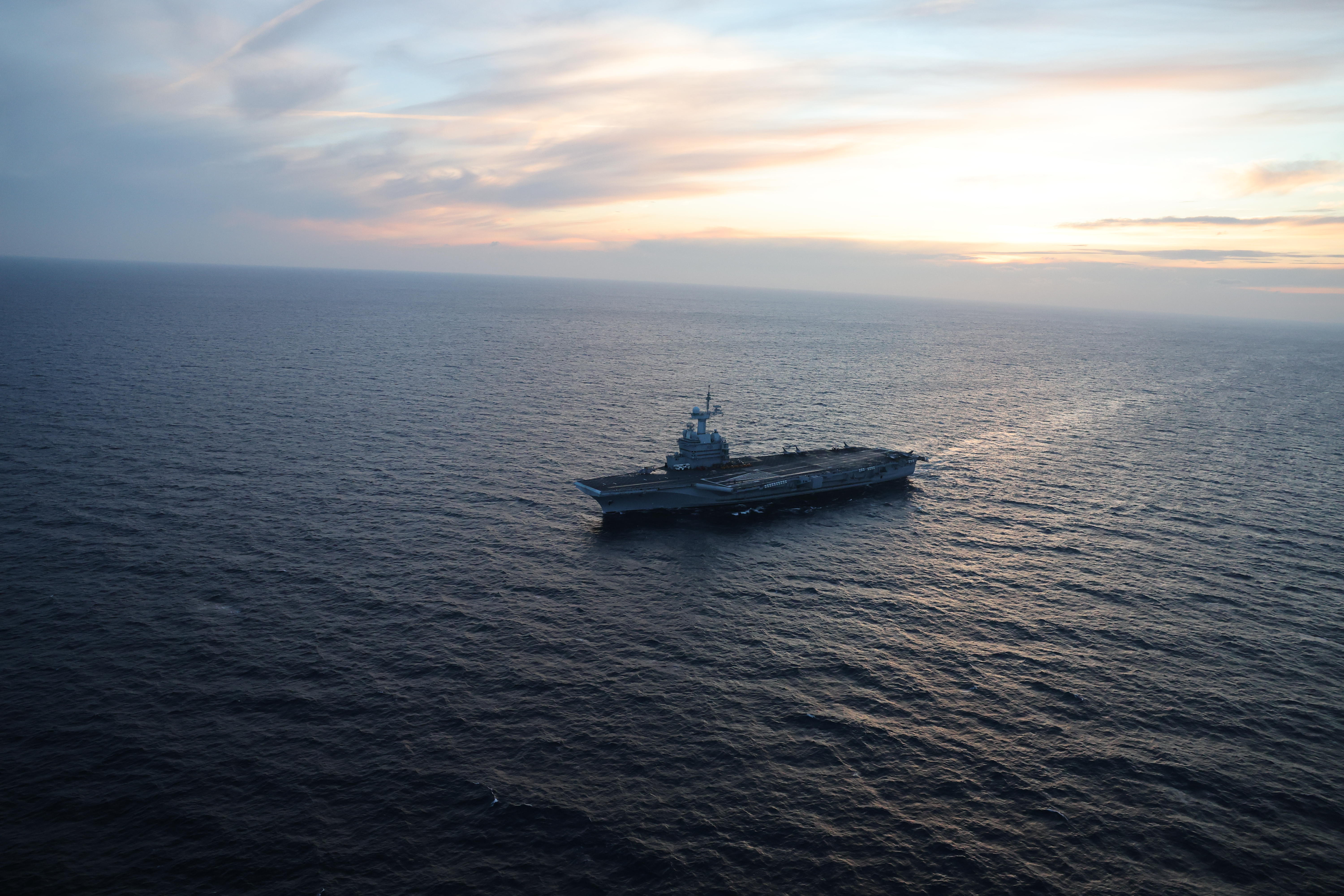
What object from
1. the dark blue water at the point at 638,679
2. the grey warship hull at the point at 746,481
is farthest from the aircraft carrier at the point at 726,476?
the dark blue water at the point at 638,679

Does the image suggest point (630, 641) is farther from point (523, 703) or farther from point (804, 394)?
point (804, 394)

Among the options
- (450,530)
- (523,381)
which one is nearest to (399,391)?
(523,381)

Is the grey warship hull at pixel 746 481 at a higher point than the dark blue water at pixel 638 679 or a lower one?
higher

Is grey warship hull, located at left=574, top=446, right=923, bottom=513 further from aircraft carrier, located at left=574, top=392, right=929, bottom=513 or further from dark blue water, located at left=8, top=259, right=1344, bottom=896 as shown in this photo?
dark blue water, located at left=8, top=259, right=1344, bottom=896

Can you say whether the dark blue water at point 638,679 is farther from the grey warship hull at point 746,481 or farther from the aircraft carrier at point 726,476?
the aircraft carrier at point 726,476

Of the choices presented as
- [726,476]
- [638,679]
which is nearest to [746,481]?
[726,476]

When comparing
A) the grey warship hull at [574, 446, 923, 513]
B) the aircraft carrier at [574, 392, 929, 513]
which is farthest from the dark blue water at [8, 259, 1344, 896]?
the aircraft carrier at [574, 392, 929, 513]
